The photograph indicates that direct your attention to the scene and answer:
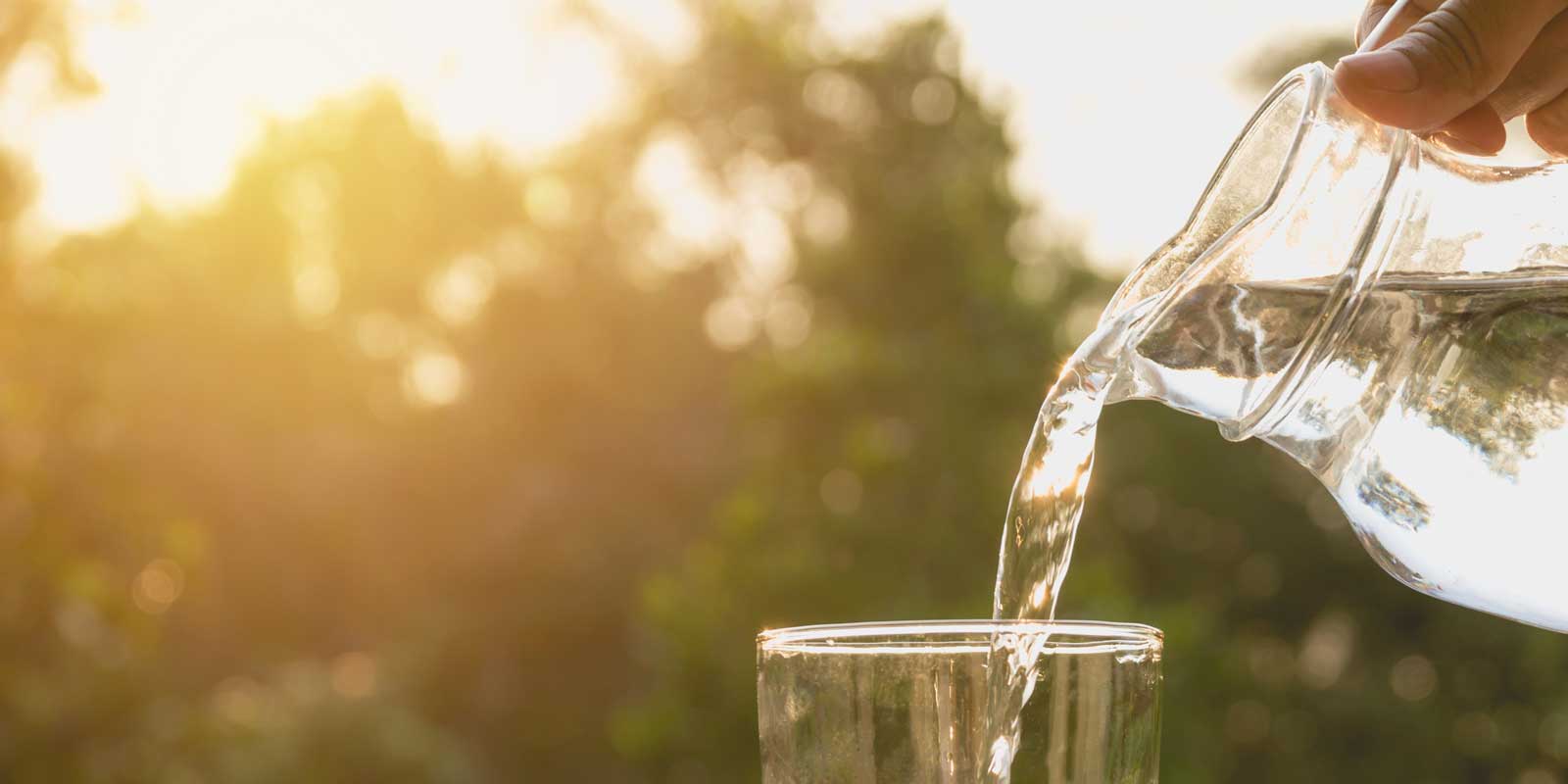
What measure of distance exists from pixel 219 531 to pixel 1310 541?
37.0ft

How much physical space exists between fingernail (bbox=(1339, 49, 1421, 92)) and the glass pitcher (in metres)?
0.02

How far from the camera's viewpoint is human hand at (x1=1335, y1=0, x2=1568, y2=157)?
115cm

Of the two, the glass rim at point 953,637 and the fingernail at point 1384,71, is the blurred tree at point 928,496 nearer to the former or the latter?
the fingernail at point 1384,71

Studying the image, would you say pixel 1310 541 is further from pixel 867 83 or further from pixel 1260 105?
pixel 1260 105

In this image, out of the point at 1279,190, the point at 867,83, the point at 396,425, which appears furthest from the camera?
the point at 396,425

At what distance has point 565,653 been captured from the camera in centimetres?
1700

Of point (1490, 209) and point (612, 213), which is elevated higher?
point (612, 213)

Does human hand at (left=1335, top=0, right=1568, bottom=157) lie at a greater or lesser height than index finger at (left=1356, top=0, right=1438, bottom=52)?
lesser

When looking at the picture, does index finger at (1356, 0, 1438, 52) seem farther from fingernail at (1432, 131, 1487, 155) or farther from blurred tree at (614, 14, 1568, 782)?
blurred tree at (614, 14, 1568, 782)

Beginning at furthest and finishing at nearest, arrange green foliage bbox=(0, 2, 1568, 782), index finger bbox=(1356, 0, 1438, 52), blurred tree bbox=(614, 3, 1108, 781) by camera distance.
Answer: green foliage bbox=(0, 2, 1568, 782), blurred tree bbox=(614, 3, 1108, 781), index finger bbox=(1356, 0, 1438, 52)

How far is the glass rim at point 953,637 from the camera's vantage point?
0.95 meters

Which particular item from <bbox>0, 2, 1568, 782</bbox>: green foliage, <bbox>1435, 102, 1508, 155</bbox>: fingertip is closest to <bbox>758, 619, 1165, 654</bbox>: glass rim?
<bbox>1435, 102, 1508, 155</bbox>: fingertip

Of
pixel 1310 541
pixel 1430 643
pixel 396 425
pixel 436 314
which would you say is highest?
pixel 436 314

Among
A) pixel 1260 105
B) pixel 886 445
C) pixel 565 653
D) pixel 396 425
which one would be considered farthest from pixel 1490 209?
pixel 396 425
